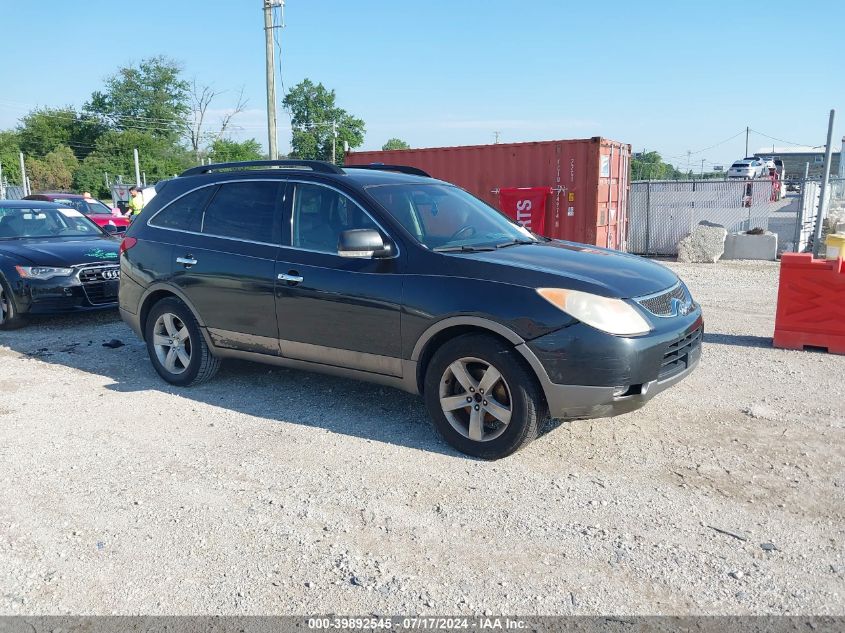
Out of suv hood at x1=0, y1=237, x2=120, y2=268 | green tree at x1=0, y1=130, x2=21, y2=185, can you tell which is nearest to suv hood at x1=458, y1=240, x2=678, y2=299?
suv hood at x1=0, y1=237, x2=120, y2=268

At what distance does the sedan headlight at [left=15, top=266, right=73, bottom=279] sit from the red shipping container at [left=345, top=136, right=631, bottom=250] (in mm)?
6635

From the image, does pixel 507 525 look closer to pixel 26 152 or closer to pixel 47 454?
pixel 47 454

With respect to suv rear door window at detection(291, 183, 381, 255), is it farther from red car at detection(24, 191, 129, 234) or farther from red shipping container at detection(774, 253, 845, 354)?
red car at detection(24, 191, 129, 234)

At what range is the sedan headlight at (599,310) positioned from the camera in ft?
13.4

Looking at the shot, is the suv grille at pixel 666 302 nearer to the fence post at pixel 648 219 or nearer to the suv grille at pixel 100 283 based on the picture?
the suv grille at pixel 100 283

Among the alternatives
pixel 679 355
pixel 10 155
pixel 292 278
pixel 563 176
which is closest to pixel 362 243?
pixel 292 278

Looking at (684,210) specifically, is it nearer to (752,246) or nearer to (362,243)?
(752,246)

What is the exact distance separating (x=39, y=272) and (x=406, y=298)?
578 cm

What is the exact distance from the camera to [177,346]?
607cm

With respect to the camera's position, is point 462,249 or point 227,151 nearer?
point 462,249

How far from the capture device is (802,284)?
7.17 meters

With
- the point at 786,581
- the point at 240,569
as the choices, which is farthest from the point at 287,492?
the point at 786,581

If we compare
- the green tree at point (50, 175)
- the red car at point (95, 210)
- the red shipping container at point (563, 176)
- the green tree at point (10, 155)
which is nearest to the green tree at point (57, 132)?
the green tree at point (10, 155)

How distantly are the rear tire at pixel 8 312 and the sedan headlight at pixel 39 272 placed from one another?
302mm
